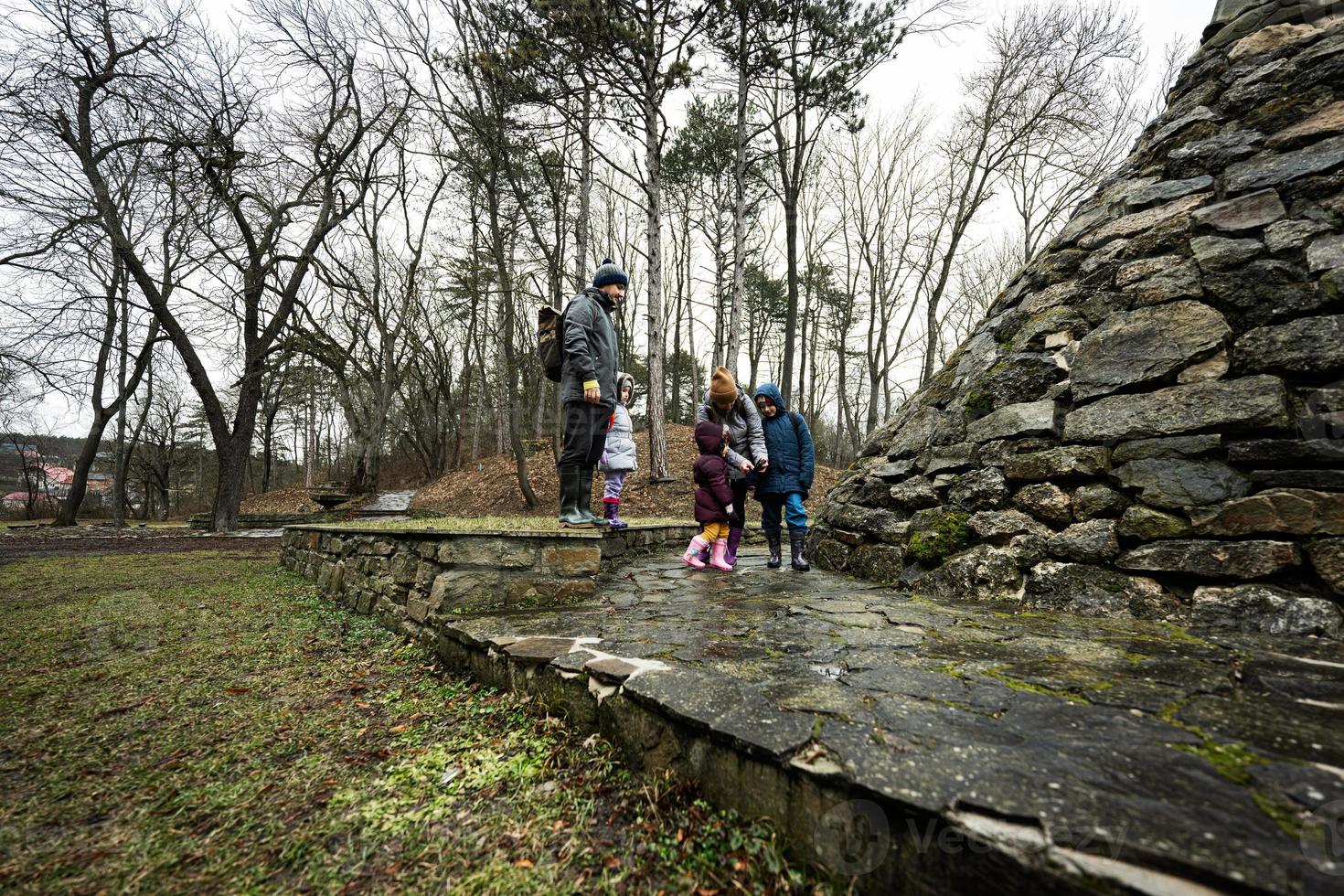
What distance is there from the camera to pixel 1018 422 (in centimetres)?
345

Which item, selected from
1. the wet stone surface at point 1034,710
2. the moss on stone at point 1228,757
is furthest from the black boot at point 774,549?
the moss on stone at point 1228,757

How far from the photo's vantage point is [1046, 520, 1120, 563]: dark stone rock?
113 inches

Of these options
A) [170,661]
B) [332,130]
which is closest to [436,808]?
[170,661]

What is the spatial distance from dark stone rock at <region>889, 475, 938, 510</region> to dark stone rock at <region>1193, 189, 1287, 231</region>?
2.29 metres

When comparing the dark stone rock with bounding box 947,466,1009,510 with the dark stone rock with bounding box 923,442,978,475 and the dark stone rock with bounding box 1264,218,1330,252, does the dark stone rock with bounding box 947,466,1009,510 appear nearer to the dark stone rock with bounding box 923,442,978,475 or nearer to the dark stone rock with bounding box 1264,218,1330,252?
the dark stone rock with bounding box 923,442,978,475

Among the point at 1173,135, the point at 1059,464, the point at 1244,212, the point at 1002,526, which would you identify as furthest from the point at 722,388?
the point at 1173,135

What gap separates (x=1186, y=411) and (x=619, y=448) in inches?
154

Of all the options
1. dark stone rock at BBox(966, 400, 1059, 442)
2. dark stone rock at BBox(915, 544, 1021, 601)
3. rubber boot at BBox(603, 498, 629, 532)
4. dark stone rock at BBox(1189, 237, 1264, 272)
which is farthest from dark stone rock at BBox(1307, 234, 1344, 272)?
rubber boot at BBox(603, 498, 629, 532)

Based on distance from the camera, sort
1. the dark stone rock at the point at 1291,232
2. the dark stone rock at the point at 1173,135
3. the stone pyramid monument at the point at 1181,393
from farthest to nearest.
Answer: the dark stone rock at the point at 1173,135, the dark stone rock at the point at 1291,232, the stone pyramid monument at the point at 1181,393

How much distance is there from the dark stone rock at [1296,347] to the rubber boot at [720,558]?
12.1 ft

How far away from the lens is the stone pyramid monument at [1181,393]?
2537 millimetres

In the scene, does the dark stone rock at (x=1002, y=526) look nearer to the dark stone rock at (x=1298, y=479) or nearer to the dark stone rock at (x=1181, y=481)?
the dark stone rock at (x=1181, y=481)

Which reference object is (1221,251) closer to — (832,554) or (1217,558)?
(1217,558)

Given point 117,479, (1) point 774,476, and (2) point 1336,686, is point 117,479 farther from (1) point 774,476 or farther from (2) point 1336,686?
(2) point 1336,686
